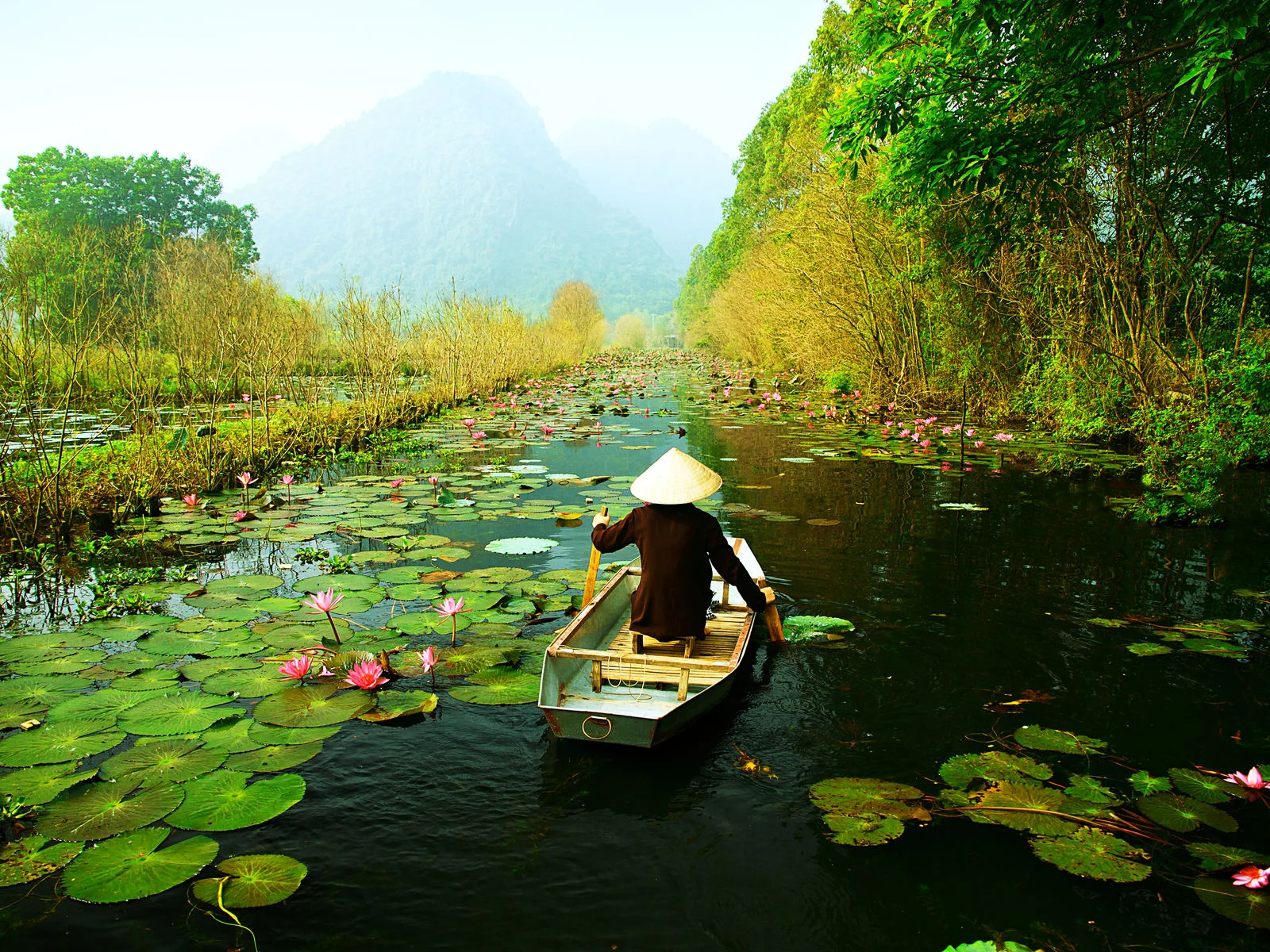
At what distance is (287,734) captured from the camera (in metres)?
3.20

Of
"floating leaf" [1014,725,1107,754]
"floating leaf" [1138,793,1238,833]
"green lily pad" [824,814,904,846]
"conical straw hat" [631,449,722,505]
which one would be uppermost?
"conical straw hat" [631,449,722,505]

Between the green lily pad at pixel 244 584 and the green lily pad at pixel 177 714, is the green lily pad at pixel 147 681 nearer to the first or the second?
the green lily pad at pixel 177 714

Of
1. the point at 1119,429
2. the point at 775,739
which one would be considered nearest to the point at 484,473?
the point at 775,739

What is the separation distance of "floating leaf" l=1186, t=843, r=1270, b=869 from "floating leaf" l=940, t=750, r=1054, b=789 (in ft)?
1.65

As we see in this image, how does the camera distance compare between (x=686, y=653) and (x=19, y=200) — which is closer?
(x=686, y=653)

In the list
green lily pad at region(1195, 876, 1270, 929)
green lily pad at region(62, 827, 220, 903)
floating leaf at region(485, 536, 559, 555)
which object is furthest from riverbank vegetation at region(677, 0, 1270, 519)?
green lily pad at region(62, 827, 220, 903)

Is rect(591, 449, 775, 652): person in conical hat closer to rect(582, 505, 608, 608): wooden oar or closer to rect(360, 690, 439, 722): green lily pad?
rect(582, 505, 608, 608): wooden oar

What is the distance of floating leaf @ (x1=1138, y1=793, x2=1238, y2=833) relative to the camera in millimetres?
2641

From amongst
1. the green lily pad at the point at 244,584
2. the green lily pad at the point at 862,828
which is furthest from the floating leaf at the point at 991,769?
the green lily pad at the point at 244,584

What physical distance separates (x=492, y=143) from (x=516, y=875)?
654 feet

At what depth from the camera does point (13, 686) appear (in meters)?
3.49

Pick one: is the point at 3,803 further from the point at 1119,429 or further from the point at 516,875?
the point at 1119,429

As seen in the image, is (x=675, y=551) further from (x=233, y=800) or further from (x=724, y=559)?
(x=233, y=800)

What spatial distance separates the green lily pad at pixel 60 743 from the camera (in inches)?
114
